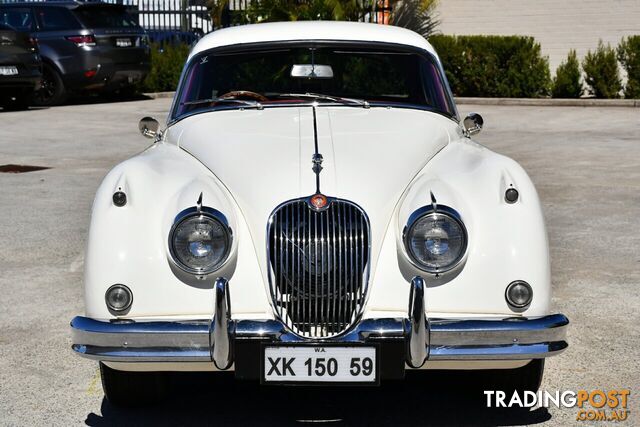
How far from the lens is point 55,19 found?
22.0 meters

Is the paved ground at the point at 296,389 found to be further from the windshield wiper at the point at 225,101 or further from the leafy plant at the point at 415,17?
the leafy plant at the point at 415,17

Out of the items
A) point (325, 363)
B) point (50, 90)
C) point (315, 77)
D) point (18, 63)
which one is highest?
point (315, 77)

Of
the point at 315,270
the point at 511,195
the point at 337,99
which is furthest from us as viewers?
the point at 337,99

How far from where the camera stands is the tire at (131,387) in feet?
15.9

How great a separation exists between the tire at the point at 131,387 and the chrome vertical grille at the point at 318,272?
819 mm

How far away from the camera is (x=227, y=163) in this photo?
500 centimetres

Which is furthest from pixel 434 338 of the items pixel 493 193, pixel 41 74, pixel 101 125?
pixel 41 74

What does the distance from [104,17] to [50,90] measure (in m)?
1.77

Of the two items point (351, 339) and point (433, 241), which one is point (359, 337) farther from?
point (433, 241)

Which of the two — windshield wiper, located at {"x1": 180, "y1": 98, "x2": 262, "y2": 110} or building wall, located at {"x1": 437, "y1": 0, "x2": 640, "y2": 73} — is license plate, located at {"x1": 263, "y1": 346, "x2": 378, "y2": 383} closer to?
windshield wiper, located at {"x1": 180, "y1": 98, "x2": 262, "y2": 110}

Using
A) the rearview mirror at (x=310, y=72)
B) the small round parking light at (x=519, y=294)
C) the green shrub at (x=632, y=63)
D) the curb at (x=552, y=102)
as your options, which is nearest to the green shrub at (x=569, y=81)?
the curb at (x=552, y=102)

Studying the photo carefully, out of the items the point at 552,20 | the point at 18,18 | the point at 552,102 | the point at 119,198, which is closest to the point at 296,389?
the point at 119,198

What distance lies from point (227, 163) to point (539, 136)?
12223 mm

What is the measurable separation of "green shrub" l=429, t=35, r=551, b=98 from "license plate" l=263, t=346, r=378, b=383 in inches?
814
